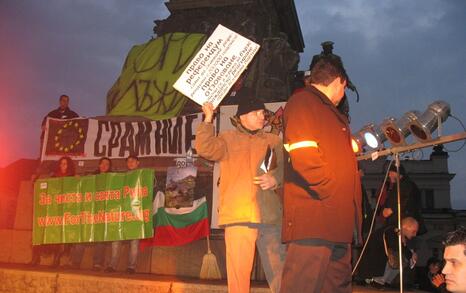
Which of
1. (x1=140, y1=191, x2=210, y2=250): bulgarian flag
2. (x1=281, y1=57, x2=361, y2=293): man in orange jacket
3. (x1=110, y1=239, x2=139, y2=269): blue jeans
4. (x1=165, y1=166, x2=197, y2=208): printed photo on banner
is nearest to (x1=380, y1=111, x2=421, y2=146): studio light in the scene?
(x1=281, y1=57, x2=361, y2=293): man in orange jacket

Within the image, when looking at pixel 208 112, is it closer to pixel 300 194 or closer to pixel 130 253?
pixel 300 194

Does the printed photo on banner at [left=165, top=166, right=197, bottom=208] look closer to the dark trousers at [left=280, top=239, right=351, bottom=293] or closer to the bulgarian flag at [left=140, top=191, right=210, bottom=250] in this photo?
the bulgarian flag at [left=140, top=191, right=210, bottom=250]

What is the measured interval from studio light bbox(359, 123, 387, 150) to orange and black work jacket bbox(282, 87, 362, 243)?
5.76 feet

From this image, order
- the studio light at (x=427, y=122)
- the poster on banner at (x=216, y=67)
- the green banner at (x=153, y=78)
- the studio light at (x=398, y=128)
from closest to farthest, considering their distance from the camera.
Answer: the studio light at (x=427, y=122) < the studio light at (x=398, y=128) < the poster on banner at (x=216, y=67) < the green banner at (x=153, y=78)

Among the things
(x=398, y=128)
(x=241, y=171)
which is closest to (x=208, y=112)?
(x=241, y=171)

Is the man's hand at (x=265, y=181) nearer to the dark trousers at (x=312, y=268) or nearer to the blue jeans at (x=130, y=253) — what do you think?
the dark trousers at (x=312, y=268)

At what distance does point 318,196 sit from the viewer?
Result: 9.43ft

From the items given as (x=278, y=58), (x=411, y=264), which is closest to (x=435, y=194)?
(x=278, y=58)

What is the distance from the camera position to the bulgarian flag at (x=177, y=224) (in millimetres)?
7340

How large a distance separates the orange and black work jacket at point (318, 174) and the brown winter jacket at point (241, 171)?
977mm

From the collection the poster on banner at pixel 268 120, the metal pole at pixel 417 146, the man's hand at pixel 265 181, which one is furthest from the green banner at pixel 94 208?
the metal pole at pixel 417 146

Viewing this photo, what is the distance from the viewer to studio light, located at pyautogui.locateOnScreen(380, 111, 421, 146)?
4516 mm

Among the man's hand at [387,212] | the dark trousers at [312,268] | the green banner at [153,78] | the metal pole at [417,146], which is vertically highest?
the green banner at [153,78]

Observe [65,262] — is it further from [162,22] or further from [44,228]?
[162,22]
